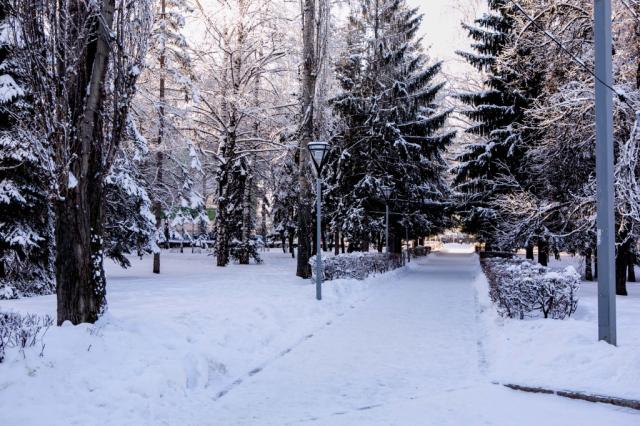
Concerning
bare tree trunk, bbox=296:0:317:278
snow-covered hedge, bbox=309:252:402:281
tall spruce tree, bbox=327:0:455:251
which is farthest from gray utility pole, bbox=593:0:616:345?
tall spruce tree, bbox=327:0:455:251

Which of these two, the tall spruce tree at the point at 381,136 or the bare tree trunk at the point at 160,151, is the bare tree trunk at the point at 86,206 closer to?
the bare tree trunk at the point at 160,151

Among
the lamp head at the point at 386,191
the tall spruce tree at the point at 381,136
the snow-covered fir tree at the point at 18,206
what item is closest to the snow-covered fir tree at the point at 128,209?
the snow-covered fir tree at the point at 18,206

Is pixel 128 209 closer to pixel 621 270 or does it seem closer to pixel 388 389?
pixel 388 389

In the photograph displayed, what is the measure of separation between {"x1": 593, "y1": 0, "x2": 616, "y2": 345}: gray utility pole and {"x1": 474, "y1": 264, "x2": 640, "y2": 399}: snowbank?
1.40 feet

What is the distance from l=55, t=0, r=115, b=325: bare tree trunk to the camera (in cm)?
728

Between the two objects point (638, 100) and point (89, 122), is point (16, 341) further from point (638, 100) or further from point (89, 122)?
point (638, 100)

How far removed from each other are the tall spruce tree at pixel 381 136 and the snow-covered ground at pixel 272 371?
16954 millimetres

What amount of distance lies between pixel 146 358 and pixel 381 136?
23016 millimetres

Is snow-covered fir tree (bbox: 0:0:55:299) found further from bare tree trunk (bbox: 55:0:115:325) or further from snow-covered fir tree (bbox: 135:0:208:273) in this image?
snow-covered fir tree (bbox: 135:0:208:273)

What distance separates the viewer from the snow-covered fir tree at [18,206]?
42.5 feet

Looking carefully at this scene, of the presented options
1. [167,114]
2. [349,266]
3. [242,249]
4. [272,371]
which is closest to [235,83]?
[167,114]

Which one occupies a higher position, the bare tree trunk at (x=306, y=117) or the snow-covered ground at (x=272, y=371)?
the bare tree trunk at (x=306, y=117)

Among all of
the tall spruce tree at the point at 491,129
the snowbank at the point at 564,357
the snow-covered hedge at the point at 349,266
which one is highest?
the tall spruce tree at the point at 491,129

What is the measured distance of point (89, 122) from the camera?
748 centimetres
